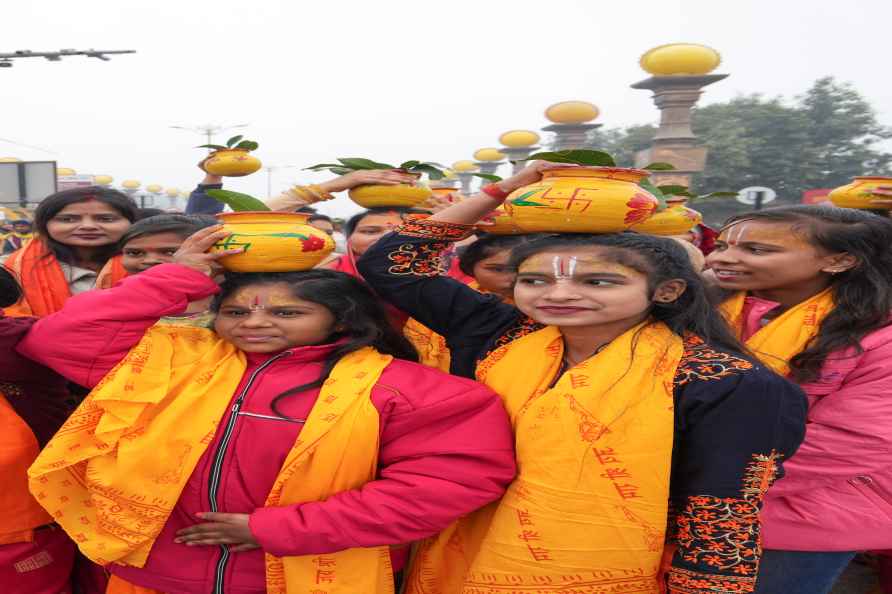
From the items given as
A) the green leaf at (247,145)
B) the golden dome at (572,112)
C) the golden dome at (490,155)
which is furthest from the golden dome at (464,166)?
the green leaf at (247,145)

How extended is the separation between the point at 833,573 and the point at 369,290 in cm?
177

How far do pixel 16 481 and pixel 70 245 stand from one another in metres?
1.29

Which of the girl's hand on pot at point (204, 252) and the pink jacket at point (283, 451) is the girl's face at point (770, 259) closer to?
the pink jacket at point (283, 451)

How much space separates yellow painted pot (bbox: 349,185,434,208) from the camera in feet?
7.90

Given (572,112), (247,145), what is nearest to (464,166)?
(572,112)

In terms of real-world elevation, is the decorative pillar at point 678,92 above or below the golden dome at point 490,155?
above

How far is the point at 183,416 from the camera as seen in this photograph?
5.76ft

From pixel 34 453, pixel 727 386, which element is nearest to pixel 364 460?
pixel 727 386

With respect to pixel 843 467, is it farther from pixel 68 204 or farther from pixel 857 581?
pixel 68 204

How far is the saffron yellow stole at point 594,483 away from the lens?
4.97ft

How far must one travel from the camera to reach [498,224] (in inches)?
93.8

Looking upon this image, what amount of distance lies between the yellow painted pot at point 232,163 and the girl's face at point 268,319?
1757 mm

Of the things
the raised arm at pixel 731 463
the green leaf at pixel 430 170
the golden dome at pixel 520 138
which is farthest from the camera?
the golden dome at pixel 520 138

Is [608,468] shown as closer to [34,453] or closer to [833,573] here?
[833,573]
